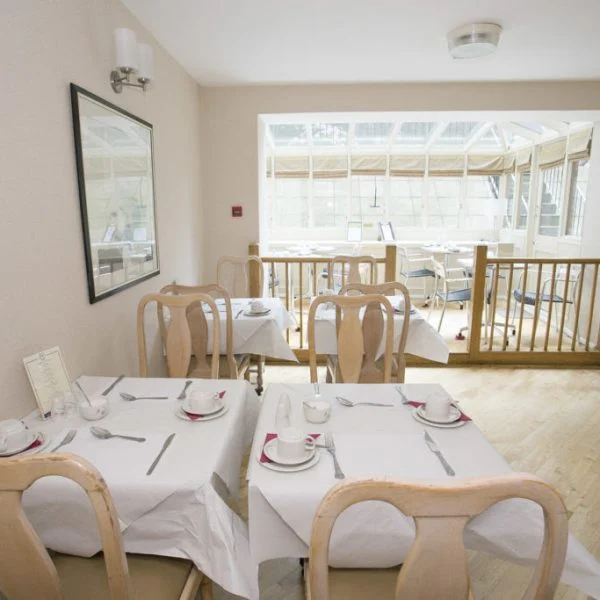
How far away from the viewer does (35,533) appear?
0.82 metres

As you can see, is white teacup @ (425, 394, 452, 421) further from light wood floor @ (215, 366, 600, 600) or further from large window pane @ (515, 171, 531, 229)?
large window pane @ (515, 171, 531, 229)

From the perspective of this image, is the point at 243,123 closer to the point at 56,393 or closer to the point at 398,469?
the point at 56,393

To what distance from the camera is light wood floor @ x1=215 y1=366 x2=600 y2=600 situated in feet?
5.39

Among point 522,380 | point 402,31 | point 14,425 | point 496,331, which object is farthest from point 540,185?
point 14,425

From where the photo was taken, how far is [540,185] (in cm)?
594

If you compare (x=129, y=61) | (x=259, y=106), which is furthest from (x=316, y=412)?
(x=259, y=106)

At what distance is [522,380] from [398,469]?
2.93 meters

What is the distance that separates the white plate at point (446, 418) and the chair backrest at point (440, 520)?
22.2 inches

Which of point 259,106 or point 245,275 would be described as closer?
point 245,275

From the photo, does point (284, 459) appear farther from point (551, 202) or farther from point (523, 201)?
point (523, 201)

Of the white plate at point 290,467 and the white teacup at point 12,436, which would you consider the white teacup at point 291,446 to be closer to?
the white plate at point 290,467

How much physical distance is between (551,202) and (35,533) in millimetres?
6406

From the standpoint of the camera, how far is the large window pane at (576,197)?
16.3ft

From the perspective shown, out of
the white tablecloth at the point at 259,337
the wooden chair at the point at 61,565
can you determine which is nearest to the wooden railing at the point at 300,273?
the white tablecloth at the point at 259,337
